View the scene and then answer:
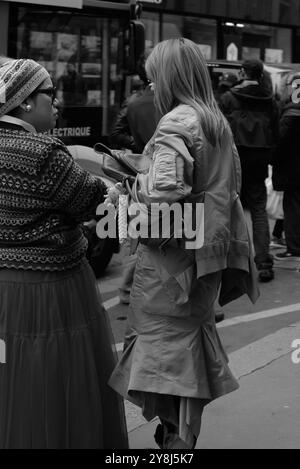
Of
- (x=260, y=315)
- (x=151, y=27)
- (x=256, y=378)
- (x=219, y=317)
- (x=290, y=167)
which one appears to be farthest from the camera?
(x=151, y=27)

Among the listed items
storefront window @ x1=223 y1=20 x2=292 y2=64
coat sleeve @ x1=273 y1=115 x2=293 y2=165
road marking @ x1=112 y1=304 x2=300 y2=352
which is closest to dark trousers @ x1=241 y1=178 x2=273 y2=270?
coat sleeve @ x1=273 y1=115 x2=293 y2=165

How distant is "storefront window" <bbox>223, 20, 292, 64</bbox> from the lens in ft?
66.7

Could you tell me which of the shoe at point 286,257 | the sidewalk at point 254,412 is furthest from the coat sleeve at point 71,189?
the shoe at point 286,257

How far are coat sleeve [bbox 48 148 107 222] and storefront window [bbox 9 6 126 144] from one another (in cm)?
493

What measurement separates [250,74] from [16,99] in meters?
4.53

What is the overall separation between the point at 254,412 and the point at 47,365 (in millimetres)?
1491

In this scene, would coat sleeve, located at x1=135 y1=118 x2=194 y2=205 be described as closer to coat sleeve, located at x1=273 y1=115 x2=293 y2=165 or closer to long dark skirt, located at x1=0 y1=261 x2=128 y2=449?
long dark skirt, located at x1=0 y1=261 x2=128 y2=449

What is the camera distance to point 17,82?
3289mm

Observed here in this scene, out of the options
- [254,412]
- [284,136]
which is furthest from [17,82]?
[284,136]

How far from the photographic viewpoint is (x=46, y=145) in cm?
326

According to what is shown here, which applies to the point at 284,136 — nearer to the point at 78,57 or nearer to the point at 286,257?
the point at 286,257

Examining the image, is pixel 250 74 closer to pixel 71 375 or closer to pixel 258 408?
pixel 258 408

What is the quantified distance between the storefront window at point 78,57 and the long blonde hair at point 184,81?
4797 mm
